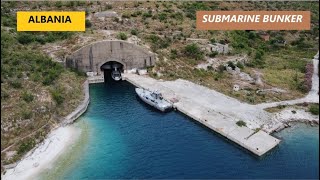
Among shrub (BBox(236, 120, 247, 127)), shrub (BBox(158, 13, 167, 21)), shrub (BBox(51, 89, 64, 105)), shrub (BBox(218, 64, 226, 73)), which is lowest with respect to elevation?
shrub (BBox(236, 120, 247, 127))

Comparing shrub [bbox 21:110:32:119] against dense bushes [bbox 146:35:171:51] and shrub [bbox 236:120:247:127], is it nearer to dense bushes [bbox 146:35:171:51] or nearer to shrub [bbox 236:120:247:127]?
shrub [bbox 236:120:247:127]

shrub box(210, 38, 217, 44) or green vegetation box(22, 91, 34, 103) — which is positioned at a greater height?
shrub box(210, 38, 217, 44)

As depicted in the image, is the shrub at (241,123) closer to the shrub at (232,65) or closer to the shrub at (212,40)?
the shrub at (232,65)

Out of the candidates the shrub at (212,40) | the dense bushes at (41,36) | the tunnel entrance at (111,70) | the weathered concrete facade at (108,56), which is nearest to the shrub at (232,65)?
the shrub at (212,40)

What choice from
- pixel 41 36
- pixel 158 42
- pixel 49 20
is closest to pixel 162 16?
pixel 158 42

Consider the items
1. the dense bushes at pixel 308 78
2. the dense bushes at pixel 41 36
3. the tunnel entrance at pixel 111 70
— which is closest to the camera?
the dense bushes at pixel 308 78

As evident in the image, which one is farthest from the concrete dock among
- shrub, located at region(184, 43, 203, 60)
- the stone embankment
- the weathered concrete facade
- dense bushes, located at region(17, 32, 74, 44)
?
dense bushes, located at region(17, 32, 74, 44)
